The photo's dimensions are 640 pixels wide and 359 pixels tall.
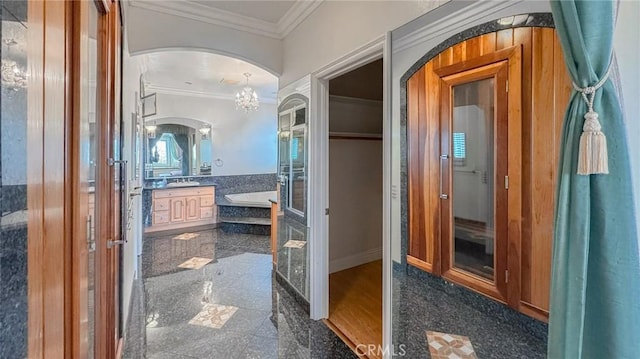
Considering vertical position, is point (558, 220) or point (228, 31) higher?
point (228, 31)

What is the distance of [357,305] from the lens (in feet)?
9.75

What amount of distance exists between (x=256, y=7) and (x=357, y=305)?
2.98 metres

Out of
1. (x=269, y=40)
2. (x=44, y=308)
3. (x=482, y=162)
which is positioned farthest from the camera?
(x=269, y=40)

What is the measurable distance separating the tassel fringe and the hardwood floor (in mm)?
1828

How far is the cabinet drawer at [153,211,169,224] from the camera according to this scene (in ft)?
19.0

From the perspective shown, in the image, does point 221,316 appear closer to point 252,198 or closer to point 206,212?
point 206,212

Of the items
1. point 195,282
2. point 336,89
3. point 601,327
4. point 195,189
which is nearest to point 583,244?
point 601,327

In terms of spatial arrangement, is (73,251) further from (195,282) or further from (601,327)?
(195,282)

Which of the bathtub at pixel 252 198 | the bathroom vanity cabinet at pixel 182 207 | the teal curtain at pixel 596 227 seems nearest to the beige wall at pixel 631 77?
the teal curtain at pixel 596 227

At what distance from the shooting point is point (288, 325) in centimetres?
264

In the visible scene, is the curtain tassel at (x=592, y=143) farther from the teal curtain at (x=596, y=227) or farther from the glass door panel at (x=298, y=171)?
the glass door panel at (x=298, y=171)

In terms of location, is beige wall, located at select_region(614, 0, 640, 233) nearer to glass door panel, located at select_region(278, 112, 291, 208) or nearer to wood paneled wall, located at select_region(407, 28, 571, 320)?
wood paneled wall, located at select_region(407, 28, 571, 320)

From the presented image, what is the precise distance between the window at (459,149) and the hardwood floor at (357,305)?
1.51 meters

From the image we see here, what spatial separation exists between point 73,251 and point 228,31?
2.80 m
